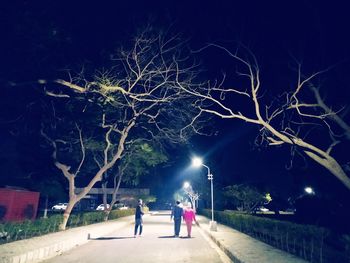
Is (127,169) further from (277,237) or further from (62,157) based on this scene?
(277,237)

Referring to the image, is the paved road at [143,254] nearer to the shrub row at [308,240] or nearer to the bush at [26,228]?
the shrub row at [308,240]

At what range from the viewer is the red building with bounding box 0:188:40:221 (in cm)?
2241

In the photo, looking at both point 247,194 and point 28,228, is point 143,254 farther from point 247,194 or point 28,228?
point 247,194

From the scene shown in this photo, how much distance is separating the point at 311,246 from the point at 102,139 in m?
18.3

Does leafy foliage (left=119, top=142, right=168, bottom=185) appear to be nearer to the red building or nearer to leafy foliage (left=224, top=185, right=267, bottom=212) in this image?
leafy foliage (left=224, top=185, right=267, bottom=212)

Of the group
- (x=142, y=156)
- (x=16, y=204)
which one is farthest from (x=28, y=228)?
(x=142, y=156)

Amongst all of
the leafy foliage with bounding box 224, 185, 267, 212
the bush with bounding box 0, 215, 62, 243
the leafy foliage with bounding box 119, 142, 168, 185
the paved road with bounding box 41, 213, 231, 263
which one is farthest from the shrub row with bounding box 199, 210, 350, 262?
the leafy foliage with bounding box 119, 142, 168, 185

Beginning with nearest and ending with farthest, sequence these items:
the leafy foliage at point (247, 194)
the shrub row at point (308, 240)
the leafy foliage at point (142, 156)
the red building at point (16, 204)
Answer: the shrub row at point (308, 240) → the red building at point (16, 204) → the leafy foliage at point (142, 156) → the leafy foliage at point (247, 194)

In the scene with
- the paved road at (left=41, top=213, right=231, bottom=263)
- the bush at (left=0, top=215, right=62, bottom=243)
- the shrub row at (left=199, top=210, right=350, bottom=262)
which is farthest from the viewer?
the bush at (left=0, top=215, right=62, bottom=243)

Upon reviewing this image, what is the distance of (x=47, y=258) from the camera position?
33.7 ft

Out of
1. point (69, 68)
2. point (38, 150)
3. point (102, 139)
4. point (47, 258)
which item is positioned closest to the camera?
point (47, 258)

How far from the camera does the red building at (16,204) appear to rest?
22406 mm

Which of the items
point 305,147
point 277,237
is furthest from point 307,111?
point 277,237

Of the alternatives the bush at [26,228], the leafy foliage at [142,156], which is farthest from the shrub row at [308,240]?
the leafy foliage at [142,156]
